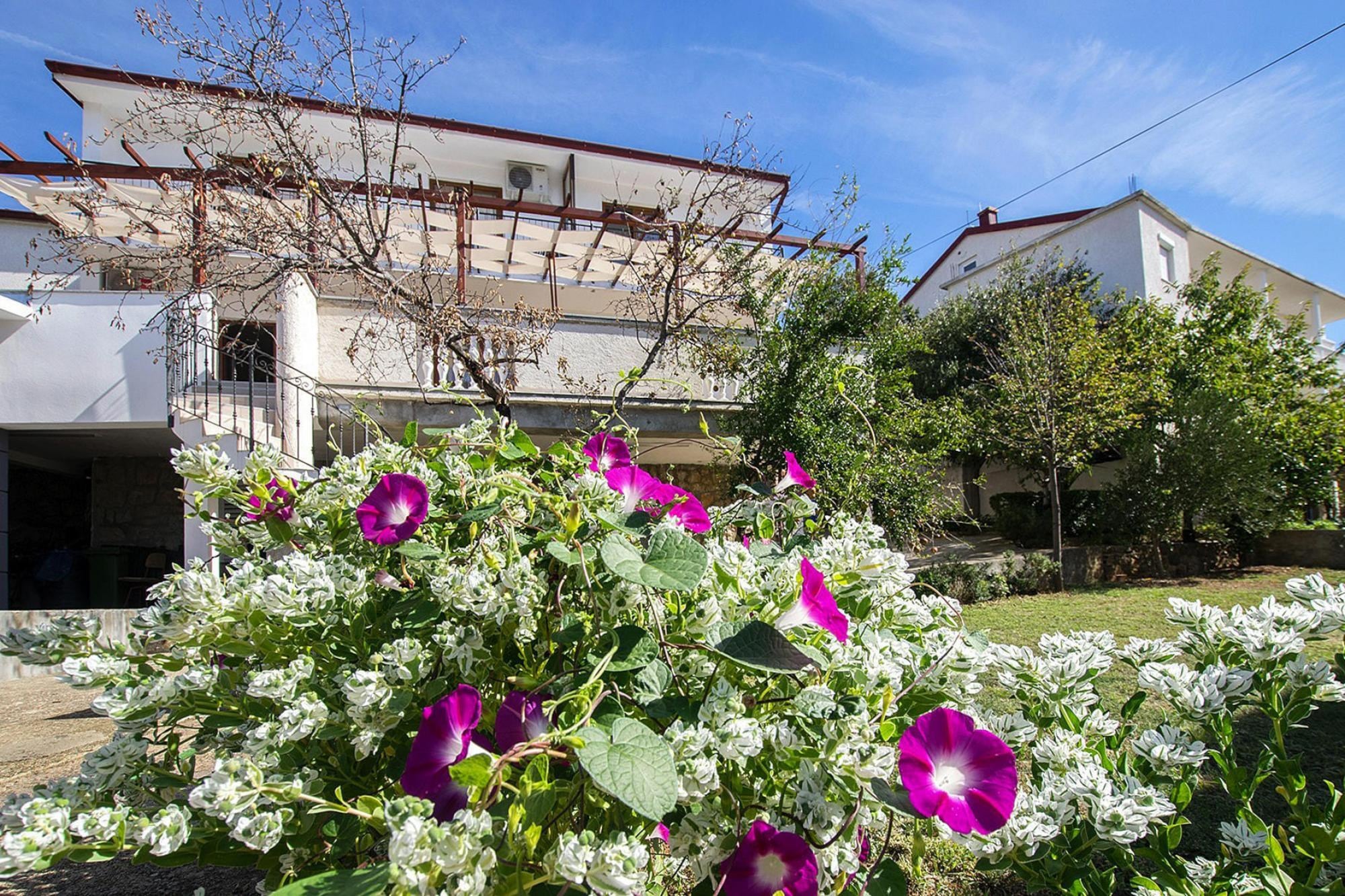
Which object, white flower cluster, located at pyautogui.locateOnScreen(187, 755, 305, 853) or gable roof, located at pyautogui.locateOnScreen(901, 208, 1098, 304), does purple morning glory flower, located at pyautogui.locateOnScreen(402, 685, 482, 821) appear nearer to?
white flower cluster, located at pyautogui.locateOnScreen(187, 755, 305, 853)

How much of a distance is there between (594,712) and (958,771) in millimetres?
459

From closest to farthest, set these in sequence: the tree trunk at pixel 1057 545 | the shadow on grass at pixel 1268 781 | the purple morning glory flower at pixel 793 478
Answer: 1. the purple morning glory flower at pixel 793 478
2. the shadow on grass at pixel 1268 781
3. the tree trunk at pixel 1057 545

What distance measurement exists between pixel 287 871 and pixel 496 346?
5.17m

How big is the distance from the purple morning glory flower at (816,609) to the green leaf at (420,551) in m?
0.53

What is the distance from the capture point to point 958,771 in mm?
864

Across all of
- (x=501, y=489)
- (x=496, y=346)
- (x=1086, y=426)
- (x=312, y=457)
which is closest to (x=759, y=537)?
(x=501, y=489)

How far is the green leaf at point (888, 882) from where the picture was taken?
0.90 meters

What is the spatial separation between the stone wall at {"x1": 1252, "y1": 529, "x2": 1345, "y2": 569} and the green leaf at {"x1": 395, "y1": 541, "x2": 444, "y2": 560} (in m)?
13.5

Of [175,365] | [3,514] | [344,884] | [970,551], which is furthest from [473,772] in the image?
[970,551]

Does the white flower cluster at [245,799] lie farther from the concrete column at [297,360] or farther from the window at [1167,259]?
the window at [1167,259]

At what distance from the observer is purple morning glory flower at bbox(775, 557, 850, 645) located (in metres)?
0.97

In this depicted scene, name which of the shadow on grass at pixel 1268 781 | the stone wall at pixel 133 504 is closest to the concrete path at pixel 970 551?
the shadow on grass at pixel 1268 781

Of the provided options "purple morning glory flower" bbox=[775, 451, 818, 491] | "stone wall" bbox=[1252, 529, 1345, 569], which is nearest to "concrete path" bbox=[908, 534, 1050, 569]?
"stone wall" bbox=[1252, 529, 1345, 569]

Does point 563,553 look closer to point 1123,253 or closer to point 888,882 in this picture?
point 888,882
